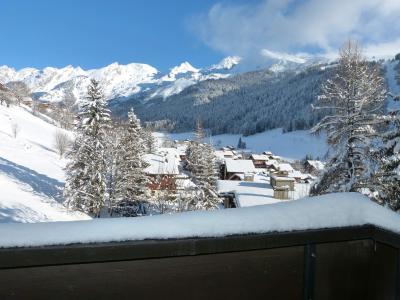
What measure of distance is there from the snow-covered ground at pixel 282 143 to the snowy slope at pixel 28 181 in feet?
324

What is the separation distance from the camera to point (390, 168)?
1381 centimetres

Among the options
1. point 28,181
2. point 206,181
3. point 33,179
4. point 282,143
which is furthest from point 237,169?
point 282,143

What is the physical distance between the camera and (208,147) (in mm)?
31922

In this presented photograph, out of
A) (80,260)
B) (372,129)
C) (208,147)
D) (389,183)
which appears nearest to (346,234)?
(80,260)

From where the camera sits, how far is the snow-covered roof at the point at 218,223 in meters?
1.59

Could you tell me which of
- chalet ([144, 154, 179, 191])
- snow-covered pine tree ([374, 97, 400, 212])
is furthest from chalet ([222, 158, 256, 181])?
snow-covered pine tree ([374, 97, 400, 212])

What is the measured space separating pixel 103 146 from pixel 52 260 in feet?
85.3

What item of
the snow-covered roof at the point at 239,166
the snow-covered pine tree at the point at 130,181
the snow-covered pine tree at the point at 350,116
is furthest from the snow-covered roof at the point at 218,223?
the snow-covered roof at the point at 239,166

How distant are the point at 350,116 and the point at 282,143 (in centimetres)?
15382

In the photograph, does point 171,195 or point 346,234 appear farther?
point 171,195

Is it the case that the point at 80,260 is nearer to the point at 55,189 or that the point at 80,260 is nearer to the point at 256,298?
the point at 256,298

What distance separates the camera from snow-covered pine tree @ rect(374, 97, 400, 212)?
1317 cm

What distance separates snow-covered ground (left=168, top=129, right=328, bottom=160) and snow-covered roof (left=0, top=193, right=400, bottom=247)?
449 feet

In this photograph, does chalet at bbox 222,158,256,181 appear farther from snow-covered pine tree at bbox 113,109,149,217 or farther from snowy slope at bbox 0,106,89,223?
snowy slope at bbox 0,106,89,223
